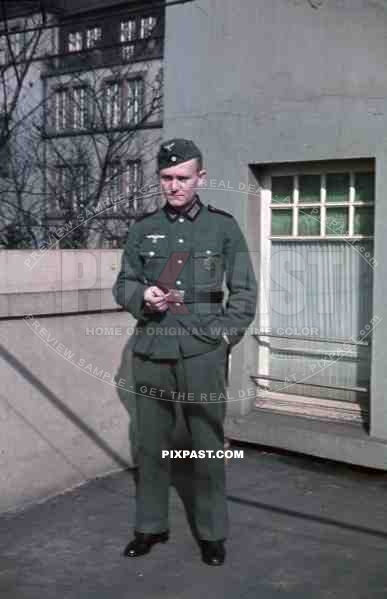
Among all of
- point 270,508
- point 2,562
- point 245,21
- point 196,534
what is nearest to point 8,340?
point 2,562

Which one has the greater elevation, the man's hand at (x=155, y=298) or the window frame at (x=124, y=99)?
the window frame at (x=124, y=99)

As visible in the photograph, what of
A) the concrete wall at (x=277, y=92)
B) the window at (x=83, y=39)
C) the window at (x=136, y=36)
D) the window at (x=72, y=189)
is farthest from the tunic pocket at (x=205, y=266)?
the window at (x=83, y=39)

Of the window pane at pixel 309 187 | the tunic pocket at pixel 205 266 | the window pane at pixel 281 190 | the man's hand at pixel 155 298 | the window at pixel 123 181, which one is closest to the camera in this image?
the man's hand at pixel 155 298

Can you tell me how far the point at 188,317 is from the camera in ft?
13.9

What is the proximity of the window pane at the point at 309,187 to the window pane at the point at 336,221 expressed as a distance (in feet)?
0.53

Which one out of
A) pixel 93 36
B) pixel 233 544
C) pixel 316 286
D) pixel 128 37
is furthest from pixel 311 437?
pixel 93 36

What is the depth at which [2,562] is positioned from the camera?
429 cm

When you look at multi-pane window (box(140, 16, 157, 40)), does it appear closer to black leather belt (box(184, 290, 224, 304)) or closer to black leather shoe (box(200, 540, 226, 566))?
black leather belt (box(184, 290, 224, 304))

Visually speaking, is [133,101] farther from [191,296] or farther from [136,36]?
[191,296]

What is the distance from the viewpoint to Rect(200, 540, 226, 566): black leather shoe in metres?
4.27

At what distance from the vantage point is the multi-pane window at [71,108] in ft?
42.0

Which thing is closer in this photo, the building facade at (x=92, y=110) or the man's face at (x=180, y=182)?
the man's face at (x=180, y=182)

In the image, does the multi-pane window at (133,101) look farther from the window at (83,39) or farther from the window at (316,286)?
the window at (316,286)

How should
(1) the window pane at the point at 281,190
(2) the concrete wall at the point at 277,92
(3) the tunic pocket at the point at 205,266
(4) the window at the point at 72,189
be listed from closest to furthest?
(3) the tunic pocket at the point at 205,266
(2) the concrete wall at the point at 277,92
(1) the window pane at the point at 281,190
(4) the window at the point at 72,189
